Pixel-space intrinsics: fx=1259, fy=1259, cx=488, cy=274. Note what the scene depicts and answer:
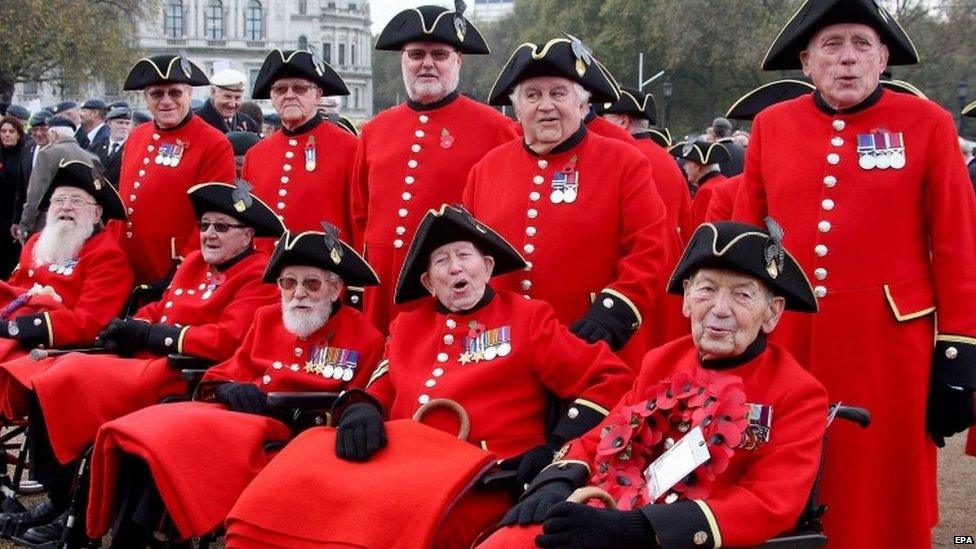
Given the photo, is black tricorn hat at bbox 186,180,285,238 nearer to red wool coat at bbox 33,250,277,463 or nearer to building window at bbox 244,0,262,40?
red wool coat at bbox 33,250,277,463

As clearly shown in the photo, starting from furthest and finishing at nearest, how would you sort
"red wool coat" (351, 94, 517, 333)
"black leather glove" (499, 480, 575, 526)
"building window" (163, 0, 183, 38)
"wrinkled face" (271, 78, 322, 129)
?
1. "building window" (163, 0, 183, 38)
2. "wrinkled face" (271, 78, 322, 129)
3. "red wool coat" (351, 94, 517, 333)
4. "black leather glove" (499, 480, 575, 526)

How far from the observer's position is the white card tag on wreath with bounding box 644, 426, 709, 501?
11.0 ft

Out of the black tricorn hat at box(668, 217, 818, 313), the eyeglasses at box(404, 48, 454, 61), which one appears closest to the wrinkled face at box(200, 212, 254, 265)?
the eyeglasses at box(404, 48, 454, 61)

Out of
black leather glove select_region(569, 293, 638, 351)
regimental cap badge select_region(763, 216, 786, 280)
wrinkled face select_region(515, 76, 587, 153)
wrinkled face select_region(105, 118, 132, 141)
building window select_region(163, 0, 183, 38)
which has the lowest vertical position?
black leather glove select_region(569, 293, 638, 351)

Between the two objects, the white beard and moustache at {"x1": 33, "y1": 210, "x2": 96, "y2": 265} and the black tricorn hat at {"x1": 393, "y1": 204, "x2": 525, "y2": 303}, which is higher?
the black tricorn hat at {"x1": 393, "y1": 204, "x2": 525, "y2": 303}

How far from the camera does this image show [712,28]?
44500mm

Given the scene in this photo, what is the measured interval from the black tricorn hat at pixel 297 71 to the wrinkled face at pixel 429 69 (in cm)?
74

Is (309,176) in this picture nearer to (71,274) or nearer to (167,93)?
(167,93)

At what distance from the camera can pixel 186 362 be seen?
549 centimetres

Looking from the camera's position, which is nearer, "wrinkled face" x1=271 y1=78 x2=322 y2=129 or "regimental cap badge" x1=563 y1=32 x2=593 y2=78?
"regimental cap badge" x1=563 y1=32 x2=593 y2=78

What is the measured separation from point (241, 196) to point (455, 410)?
6.39 ft

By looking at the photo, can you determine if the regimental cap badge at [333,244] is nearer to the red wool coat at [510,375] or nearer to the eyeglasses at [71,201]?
the red wool coat at [510,375]

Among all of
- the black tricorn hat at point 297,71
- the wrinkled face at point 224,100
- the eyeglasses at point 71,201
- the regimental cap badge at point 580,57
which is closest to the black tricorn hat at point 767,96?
the regimental cap badge at point 580,57

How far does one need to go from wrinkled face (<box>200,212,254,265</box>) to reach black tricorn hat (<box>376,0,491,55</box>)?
106 centimetres
